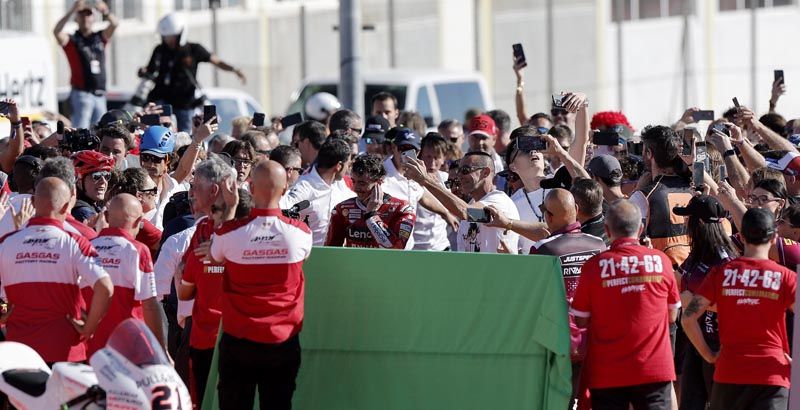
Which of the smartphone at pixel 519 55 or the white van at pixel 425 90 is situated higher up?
the smartphone at pixel 519 55

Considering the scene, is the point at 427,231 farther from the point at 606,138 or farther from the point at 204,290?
the point at 204,290

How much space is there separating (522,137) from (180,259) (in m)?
2.68

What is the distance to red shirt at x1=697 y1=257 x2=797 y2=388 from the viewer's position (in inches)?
309

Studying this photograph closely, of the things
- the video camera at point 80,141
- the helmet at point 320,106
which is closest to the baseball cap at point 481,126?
the video camera at point 80,141

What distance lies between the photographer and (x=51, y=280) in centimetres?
796

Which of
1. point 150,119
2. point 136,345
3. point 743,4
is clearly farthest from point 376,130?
point 743,4

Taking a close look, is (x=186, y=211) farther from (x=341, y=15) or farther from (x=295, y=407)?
(x=341, y=15)

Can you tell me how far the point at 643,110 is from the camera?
29.1 m

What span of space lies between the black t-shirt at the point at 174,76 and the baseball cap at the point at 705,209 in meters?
8.90

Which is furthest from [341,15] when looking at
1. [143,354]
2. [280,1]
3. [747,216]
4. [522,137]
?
[280,1]

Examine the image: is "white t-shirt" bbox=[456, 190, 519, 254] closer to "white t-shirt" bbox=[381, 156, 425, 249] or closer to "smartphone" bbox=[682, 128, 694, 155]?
"white t-shirt" bbox=[381, 156, 425, 249]

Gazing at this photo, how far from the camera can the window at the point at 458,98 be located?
1997 centimetres

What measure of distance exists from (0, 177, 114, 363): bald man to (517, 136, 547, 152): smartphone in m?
3.45

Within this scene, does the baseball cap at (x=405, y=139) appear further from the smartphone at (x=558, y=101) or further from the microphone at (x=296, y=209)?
the microphone at (x=296, y=209)
